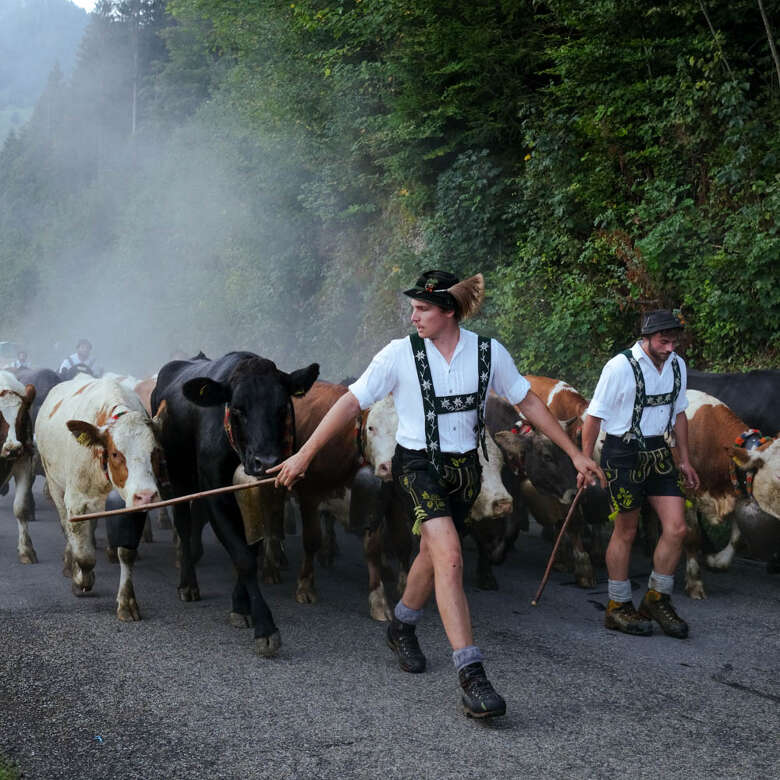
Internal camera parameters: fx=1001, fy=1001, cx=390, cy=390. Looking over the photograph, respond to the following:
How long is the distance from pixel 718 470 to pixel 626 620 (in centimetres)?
230

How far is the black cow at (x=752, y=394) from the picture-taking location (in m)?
9.30

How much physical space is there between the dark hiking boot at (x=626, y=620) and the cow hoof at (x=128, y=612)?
3.16m

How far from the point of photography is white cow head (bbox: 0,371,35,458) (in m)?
8.93

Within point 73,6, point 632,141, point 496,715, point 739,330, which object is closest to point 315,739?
point 496,715

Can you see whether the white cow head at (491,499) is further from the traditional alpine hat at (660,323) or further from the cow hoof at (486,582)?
the traditional alpine hat at (660,323)

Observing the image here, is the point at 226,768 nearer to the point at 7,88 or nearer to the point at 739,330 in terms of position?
the point at 739,330

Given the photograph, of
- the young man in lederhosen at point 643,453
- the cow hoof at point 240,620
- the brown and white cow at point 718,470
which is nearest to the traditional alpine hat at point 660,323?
the young man in lederhosen at point 643,453

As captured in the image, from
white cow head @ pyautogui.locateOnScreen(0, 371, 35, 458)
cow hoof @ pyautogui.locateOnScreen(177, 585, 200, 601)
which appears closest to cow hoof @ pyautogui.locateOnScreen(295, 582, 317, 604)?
cow hoof @ pyautogui.locateOnScreen(177, 585, 200, 601)

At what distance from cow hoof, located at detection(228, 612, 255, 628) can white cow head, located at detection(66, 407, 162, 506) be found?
3.10 feet

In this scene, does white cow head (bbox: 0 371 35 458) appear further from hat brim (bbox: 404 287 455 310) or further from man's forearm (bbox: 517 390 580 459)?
man's forearm (bbox: 517 390 580 459)

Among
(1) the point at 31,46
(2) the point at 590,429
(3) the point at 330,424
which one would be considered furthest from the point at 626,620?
(1) the point at 31,46

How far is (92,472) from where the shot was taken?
7305 mm

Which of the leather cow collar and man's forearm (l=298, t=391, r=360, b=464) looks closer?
man's forearm (l=298, t=391, r=360, b=464)

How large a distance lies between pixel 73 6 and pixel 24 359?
193777 millimetres
